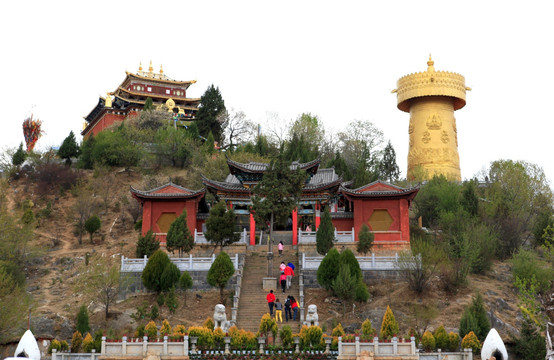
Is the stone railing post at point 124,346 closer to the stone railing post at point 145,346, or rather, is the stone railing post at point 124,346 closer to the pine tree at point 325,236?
the stone railing post at point 145,346

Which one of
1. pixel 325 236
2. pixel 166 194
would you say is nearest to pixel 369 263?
pixel 325 236

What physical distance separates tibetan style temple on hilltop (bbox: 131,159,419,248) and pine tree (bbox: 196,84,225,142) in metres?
16.8

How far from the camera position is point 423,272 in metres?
23.6

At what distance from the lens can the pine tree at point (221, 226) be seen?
25870 mm

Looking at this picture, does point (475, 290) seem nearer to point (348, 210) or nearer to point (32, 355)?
point (348, 210)

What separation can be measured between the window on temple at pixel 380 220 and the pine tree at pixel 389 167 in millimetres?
12401

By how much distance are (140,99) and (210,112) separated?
490 inches

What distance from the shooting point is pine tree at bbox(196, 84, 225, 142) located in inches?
1898

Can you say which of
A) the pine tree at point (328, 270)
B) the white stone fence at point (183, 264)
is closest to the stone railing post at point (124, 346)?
the white stone fence at point (183, 264)

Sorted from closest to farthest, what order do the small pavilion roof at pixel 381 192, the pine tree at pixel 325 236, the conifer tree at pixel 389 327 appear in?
the conifer tree at pixel 389 327
the pine tree at pixel 325 236
the small pavilion roof at pixel 381 192

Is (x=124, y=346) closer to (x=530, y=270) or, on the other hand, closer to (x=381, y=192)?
(x=381, y=192)

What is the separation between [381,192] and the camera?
29.1 m

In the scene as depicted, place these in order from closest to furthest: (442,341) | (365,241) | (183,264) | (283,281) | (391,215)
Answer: (442,341) < (283,281) < (183,264) < (365,241) < (391,215)

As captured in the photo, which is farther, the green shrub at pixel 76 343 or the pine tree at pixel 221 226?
the pine tree at pixel 221 226
